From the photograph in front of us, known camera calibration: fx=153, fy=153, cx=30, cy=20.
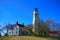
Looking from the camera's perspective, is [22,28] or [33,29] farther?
A: [22,28]

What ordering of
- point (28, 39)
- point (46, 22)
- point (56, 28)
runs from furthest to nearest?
point (56, 28) < point (46, 22) < point (28, 39)

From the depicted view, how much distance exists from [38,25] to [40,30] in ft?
1.86

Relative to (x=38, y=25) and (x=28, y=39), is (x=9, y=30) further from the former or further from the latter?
(x=28, y=39)

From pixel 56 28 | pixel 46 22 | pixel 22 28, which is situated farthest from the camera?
pixel 22 28

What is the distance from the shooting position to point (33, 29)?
13.5 metres

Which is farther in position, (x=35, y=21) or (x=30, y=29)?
(x=30, y=29)

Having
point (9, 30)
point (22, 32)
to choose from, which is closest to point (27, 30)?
point (22, 32)

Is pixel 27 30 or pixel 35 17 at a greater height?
pixel 35 17

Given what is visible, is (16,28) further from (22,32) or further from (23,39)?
(23,39)

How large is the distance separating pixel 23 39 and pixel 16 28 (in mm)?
5389

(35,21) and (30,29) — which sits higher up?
(35,21)

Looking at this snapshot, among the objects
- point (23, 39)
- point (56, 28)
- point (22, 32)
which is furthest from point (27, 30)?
point (23, 39)

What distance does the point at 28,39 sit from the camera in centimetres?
959

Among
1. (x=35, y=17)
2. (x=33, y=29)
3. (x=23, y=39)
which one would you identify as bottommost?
(x=23, y=39)
